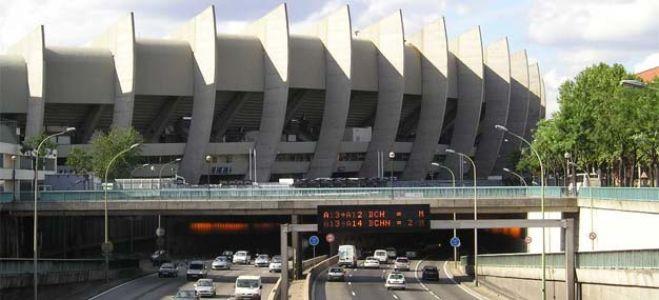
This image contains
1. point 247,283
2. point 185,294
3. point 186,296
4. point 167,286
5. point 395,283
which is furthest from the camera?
point 167,286

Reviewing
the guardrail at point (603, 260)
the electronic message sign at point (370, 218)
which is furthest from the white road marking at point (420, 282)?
the electronic message sign at point (370, 218)

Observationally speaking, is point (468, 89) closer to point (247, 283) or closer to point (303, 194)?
point (303, 194)

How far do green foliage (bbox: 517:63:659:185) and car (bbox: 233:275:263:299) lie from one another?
1265 inches

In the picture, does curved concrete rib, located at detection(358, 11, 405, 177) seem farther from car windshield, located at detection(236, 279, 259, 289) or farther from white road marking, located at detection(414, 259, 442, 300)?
car windshield, located at detection(236, 279, 259, 289)

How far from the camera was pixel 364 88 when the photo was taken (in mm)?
156000

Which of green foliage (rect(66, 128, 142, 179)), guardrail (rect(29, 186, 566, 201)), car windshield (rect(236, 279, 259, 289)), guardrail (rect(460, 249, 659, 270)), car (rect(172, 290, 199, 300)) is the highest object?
green foliage (rect(66, 128, 142, 179))

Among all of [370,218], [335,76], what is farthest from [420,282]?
[335,76]

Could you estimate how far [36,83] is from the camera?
414 feet

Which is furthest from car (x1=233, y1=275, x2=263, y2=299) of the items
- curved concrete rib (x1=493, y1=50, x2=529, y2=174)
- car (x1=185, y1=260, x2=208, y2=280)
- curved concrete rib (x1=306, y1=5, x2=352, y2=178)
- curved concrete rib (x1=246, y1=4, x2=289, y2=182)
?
curved concrete rib (x1=493, y1=50, x2=529, y2=174)

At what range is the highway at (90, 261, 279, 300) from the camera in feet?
221

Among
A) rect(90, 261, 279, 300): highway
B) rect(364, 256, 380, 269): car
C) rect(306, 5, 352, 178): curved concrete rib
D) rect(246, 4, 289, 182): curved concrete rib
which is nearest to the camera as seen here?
rect(90, 261, 279, 300): highway

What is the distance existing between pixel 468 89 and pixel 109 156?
74058 mm

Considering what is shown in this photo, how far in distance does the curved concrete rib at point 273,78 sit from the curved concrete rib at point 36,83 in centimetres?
3100

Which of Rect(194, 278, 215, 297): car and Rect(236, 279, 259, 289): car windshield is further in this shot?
Rect(194, 278, 215, 297): car
